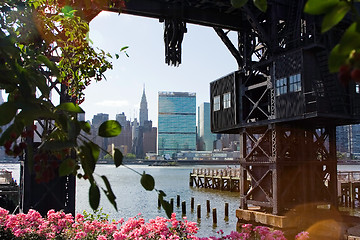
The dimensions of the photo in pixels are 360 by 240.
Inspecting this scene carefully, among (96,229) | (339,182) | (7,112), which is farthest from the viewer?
(339,182)

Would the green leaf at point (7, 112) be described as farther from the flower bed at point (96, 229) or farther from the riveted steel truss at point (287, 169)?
the riveted steel truss at point (287, 169)

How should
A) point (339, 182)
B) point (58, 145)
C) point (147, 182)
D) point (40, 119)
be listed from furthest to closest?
1. point (339, 182)
2. point (40, 119)
3. point (147, 182)
4. point (58, 145)

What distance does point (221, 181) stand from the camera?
7069 centimetres

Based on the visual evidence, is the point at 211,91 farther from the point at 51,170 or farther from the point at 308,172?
the point at 51,170

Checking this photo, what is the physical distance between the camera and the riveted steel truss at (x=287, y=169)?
2306cm

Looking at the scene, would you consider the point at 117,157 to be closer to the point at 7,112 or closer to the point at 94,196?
the point at 94,196

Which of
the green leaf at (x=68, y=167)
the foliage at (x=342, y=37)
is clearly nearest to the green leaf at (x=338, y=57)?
the foliage at (x=342, y=37)

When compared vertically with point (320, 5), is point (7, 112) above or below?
below

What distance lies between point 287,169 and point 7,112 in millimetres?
24333

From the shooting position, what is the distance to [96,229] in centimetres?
1016

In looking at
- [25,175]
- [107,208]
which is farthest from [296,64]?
[107,208]

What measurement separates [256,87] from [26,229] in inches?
706

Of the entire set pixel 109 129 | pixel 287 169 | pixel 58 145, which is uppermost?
pixel 109 129

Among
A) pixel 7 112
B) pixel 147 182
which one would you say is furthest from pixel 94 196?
pixel 7 112
